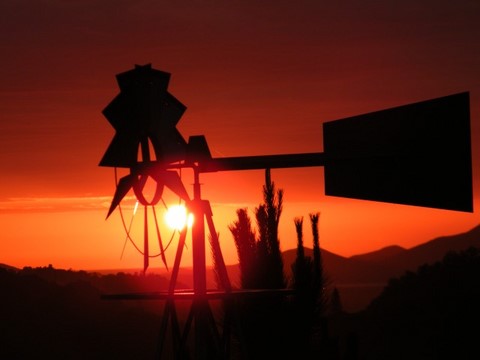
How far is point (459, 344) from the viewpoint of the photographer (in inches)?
1786

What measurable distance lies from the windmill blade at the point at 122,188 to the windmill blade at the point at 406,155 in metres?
2.02

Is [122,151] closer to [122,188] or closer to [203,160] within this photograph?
[122,188]

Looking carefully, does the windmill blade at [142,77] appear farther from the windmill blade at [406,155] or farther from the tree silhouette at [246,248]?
the tree silhouette at [246,248]

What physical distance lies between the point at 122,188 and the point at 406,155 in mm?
2854

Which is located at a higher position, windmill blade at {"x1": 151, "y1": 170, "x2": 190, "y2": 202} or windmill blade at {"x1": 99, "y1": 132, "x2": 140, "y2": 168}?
windmill blade at {"x1": 99, "y1": 132, "x2": 140, "y2": 168}

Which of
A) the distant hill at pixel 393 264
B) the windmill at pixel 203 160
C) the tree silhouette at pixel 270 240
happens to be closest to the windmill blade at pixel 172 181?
the windmill at pixel 203 160

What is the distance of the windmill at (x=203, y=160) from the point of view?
8352 millimetres

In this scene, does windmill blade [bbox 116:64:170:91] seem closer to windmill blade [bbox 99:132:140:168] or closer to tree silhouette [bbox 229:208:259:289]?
windmill blade [bbox 99:132:140:168]

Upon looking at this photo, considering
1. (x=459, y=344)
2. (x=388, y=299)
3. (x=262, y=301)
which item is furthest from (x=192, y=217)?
(x=388, y=299)

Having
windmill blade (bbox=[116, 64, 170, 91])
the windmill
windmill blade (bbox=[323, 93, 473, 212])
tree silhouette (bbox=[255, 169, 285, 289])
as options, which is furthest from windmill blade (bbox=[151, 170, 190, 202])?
tree silhouette (bbox=[255, 169, 285, 289])

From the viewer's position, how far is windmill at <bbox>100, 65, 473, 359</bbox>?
8352mm

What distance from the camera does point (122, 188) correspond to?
8844 millimetres

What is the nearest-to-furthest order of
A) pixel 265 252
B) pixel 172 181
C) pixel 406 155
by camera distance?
pixel 406 155
pixel 172 181
pixel 265 252

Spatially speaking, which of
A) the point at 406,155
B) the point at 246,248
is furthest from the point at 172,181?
the point at 246,248
